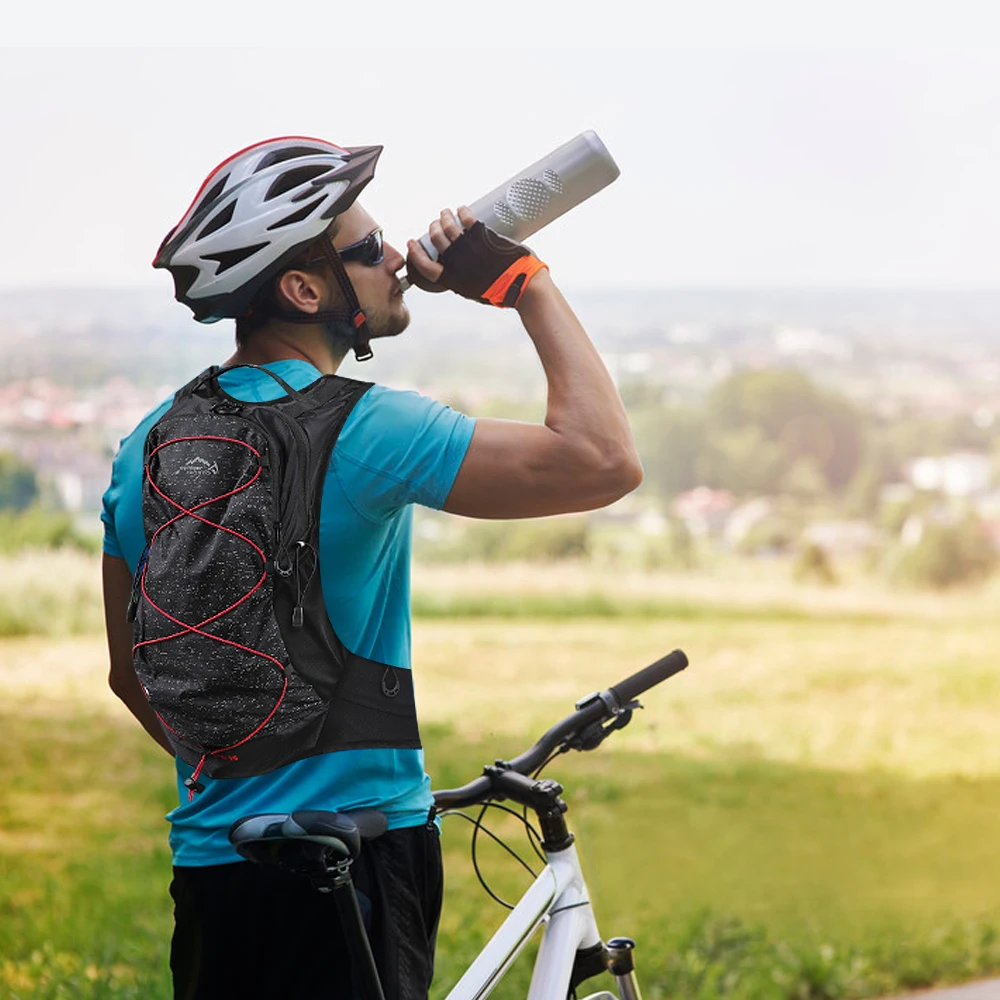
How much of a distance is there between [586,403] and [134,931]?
3.27 meters

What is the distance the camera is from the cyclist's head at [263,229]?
1788 mm

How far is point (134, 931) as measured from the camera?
4.29 meters

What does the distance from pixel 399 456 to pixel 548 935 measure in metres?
0.90

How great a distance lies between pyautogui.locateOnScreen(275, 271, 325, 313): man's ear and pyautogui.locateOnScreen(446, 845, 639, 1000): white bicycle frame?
926 millimetres

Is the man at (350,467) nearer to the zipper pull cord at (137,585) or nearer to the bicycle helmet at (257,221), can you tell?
the bicycle helmet at (257,221)

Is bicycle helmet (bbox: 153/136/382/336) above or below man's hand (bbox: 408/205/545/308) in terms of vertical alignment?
above

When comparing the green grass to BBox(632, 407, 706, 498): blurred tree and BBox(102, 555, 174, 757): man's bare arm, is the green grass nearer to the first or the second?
BBox(632, 407, 706, 498): blurred tree

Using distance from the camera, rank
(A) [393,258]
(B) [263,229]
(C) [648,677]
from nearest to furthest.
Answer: (B) [263,229] < (A) [393,258] < (C) [648,677]

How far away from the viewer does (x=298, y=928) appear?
67.1 inches

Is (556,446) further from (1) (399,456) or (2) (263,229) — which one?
(2) (263,229)

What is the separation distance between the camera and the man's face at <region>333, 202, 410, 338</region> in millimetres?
1856

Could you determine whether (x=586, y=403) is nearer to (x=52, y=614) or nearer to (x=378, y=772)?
(x=378, y=772)

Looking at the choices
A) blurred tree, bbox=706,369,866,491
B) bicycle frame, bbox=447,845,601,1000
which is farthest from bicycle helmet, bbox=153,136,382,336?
blurred tree, bbox=706,369,866,491

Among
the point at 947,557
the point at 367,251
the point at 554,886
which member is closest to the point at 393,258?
the point at 367,251
